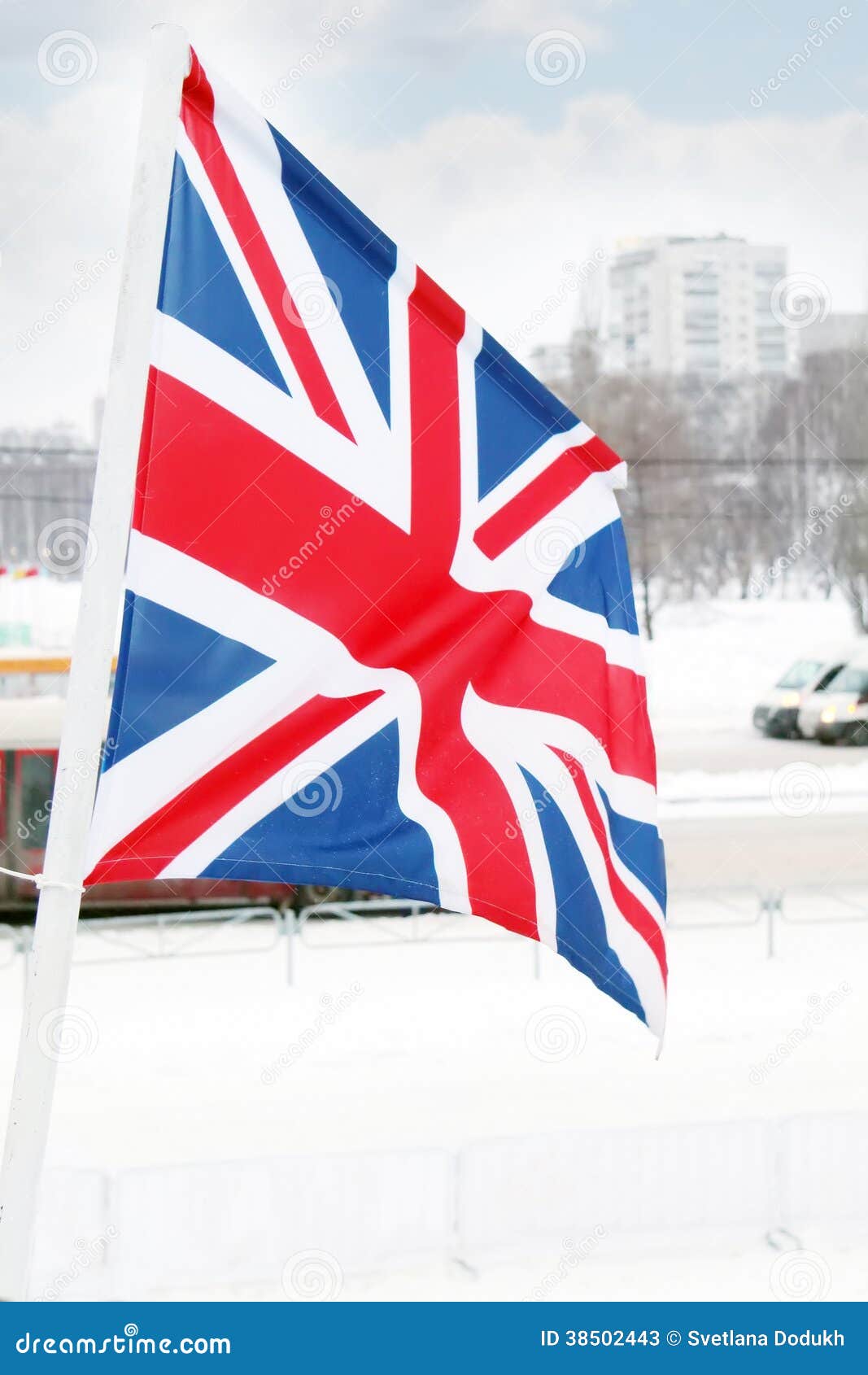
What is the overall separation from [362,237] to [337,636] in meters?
0.91

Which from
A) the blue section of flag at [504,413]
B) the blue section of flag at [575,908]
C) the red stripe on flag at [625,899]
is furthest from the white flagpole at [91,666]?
the red stripe on flag at [625,899]

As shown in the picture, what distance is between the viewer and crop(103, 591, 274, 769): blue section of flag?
9.42 feet

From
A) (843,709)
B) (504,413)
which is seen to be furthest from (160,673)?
(843,709)

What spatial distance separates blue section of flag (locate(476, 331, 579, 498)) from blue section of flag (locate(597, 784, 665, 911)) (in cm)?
90

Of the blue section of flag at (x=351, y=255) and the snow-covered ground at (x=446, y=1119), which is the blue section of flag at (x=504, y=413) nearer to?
the blue section of flag at (x=351, y=255)

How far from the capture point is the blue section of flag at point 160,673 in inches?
113

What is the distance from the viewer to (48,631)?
3609cm

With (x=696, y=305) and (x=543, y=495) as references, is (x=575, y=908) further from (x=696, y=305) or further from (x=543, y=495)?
(x=696, y=305)

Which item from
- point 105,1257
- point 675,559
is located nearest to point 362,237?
point 105,1257

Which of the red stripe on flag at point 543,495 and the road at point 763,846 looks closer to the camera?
the red stripe on flag at point 543,495

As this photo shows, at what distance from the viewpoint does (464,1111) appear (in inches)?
353

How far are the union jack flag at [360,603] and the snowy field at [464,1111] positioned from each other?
340cm

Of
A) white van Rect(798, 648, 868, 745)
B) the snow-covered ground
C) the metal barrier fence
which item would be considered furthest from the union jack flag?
white van Rect(798, 648, 868, 745)
